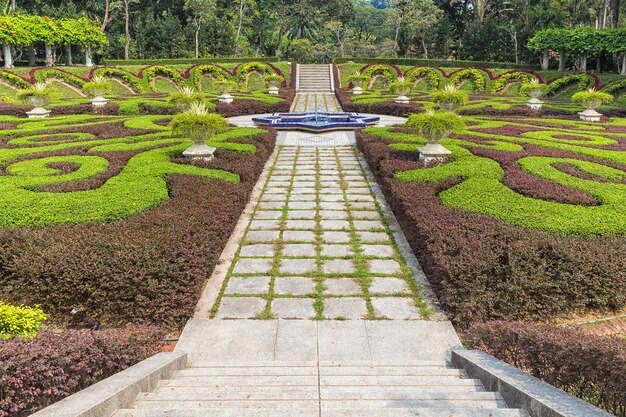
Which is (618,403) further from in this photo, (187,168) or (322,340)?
(187,168)

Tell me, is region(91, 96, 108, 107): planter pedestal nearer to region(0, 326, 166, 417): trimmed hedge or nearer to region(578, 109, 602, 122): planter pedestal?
region(0, 326, 166, 417): trimmed hedge

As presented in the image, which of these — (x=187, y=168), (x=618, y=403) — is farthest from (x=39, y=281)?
(x=618, y=403)

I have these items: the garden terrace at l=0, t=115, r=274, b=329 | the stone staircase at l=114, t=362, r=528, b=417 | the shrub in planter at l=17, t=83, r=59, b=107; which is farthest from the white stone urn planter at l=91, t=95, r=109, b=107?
the stone staircase at l=114, t=362, r=528, b=417

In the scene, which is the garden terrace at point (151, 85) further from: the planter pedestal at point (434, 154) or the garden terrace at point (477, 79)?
the planter pedestal at point (434, 154)

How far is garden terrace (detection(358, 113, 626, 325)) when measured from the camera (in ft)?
16.4

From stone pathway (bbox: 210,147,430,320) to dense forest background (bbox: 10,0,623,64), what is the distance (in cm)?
2985

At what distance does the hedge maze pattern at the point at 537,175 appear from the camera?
6391 millimetres

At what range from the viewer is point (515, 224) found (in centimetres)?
620

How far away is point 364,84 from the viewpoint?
30.5 metres

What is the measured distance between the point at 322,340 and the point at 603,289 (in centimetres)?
313

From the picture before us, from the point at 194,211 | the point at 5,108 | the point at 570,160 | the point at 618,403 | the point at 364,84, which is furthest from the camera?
the point at 364,84

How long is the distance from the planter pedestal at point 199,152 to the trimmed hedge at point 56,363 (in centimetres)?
634

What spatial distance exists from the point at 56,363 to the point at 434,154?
8456mm

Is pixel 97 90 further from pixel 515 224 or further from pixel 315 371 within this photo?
pixel 315 371
